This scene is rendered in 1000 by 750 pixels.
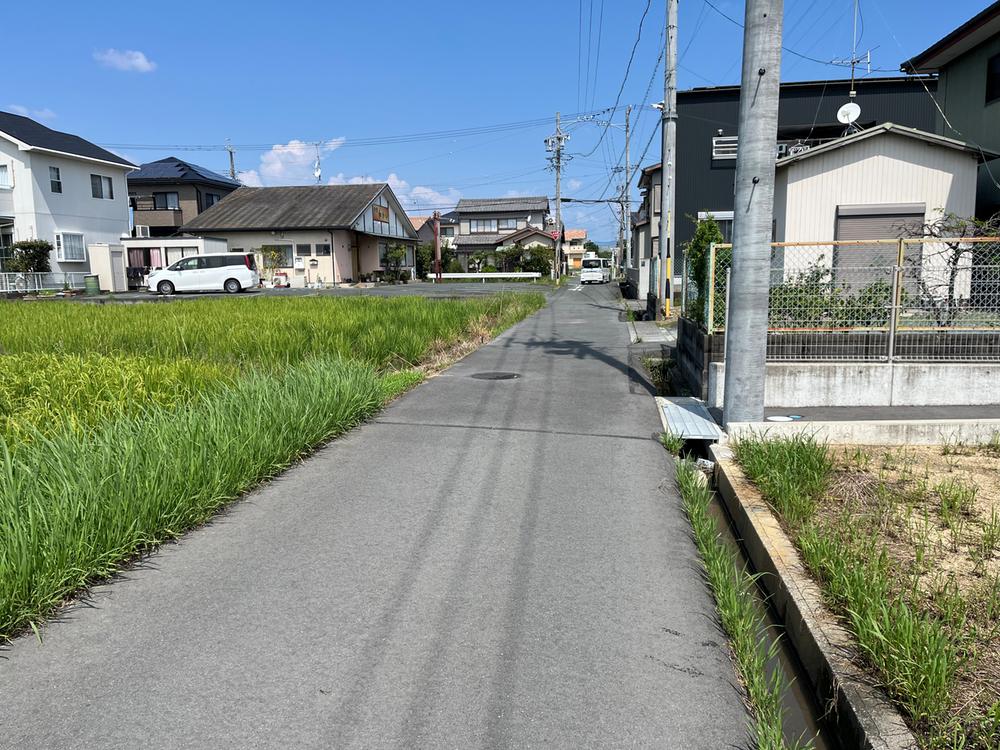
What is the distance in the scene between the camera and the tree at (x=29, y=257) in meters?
29.0

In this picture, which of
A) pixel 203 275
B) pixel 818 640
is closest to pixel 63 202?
pixel 203 275

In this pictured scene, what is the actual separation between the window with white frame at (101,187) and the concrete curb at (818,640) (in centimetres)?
3651

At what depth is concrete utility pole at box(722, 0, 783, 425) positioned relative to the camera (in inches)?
228

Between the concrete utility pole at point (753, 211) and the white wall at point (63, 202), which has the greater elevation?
the white wall at point (63, 202)

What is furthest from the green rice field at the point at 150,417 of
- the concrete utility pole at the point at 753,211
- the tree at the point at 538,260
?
the tree at the point at 538,260

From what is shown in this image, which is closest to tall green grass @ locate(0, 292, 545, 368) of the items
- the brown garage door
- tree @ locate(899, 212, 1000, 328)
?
tree @ locate(899, 212, 1000, 328)

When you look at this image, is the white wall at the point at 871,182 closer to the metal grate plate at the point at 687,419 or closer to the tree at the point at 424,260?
the metal grate plate at the point at 687,419

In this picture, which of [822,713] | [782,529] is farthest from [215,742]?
[782,529]

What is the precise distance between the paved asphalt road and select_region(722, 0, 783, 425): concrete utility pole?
120 centimetres

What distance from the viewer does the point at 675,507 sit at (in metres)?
4.90

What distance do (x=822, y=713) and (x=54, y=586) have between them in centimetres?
331

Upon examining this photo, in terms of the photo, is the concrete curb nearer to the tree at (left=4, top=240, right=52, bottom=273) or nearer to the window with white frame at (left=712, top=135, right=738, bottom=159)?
the window with white frame at (left=712, top=135, right=738, bottom=159)

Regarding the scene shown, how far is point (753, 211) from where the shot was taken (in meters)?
5.95

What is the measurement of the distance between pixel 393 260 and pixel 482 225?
2844 cm
